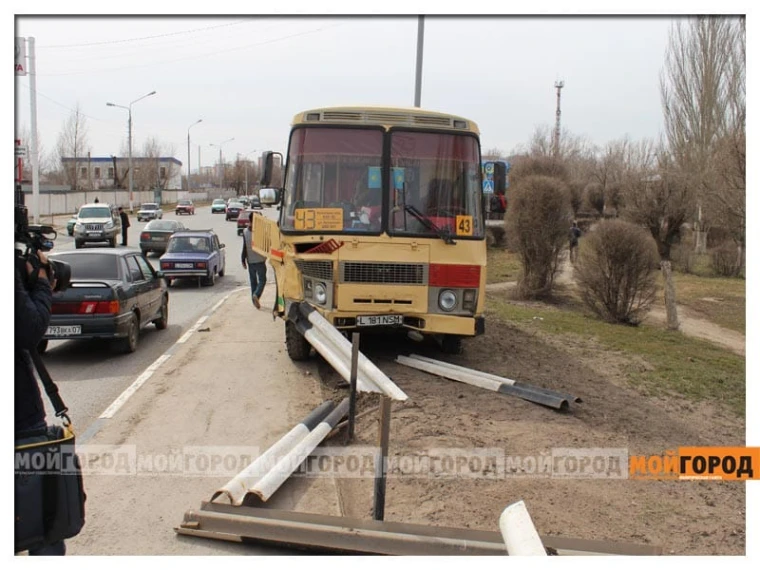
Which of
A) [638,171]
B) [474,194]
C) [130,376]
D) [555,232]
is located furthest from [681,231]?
[130,376]

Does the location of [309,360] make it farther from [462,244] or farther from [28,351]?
[28,351]

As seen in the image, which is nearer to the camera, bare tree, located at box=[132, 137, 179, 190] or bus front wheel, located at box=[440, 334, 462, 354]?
bus front wheel, located at box=[440, 334, 462, 354]

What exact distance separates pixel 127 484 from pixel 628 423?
179 inches

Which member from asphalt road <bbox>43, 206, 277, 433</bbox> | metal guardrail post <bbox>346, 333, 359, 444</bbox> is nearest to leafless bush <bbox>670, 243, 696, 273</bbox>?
asphalt road <bbox>43, 206, 277, 433</bbox>

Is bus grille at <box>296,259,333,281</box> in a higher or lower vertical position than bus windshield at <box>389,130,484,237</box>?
lower

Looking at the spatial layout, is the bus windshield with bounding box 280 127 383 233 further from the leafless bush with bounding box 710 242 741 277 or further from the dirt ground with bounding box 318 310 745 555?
the leafless bush with bounding box 710 242 741 277

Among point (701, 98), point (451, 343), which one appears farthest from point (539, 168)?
point (451, 343)

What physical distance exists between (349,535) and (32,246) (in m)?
2.49

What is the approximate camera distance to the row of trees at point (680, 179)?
18688 millimetres

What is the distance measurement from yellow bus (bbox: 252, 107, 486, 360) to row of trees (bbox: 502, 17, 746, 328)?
24.9 feet

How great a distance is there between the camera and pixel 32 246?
12.1 ft

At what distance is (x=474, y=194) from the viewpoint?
877cm

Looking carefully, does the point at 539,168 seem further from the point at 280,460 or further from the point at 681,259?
the point at 280,460

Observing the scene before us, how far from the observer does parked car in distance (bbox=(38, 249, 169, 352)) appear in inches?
386
